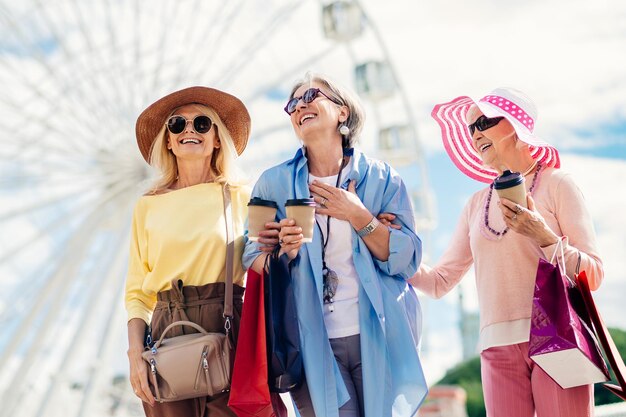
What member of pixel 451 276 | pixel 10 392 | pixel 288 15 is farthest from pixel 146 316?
pixel 288 15

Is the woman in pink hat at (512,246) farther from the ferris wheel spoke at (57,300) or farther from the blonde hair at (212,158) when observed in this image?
the ferris wheel spoke at (57,300)

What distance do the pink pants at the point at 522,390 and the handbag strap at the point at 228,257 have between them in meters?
1.00

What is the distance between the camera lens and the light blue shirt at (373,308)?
3176 millimetres

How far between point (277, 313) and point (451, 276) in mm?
960

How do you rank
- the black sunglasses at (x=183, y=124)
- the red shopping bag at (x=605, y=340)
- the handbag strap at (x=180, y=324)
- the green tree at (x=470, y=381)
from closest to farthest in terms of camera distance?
the red shopping bag at (x=605, y=340)
the handbag strap at (x=180, y=324)
the black sunglasses at (x=183, y=124)
the green tree at (x=470, y=381)

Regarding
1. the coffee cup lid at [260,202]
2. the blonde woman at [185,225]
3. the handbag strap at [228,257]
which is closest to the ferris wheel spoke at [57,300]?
the blonde woman at [185,225]

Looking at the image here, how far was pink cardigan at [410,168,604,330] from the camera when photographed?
131 inches

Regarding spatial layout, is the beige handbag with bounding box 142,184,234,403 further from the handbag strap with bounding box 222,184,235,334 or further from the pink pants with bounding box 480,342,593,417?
the pink pants with bounding box 480,342,593,417

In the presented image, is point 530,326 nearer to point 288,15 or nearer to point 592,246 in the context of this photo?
point 592,246

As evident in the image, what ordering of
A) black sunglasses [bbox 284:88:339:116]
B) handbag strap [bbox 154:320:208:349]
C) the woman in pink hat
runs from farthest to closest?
black sunglasses [bbox 284:88:339:116], handbag strap [bbox 154:320:208:349], the woman in pink hat

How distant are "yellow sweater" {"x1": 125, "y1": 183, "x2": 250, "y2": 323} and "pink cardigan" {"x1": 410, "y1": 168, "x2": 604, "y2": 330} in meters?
0.96

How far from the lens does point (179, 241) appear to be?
3568mm

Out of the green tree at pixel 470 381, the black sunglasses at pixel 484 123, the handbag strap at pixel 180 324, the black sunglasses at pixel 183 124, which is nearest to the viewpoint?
the handbag strap at pixel 180 324

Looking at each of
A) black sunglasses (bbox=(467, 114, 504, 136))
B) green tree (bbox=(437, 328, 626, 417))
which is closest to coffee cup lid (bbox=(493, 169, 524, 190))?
black sunglasses (bbox=(467, 114, 504, 136))
